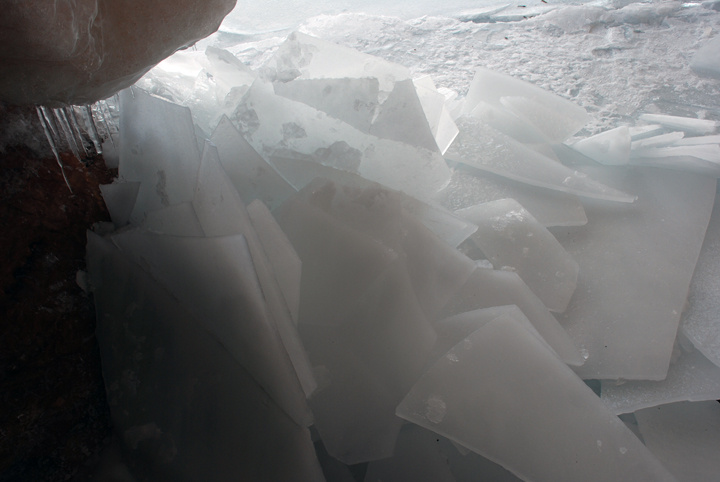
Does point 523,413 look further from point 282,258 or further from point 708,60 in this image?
point 708,60

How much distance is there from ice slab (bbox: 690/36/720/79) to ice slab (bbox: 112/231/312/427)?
229 centimetres

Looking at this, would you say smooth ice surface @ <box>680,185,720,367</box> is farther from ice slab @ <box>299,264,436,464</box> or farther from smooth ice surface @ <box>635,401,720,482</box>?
ice slab @ <box>299,264,436,464</box>

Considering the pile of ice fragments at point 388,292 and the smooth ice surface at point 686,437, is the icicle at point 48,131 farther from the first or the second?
the smooth ice surface at point 686,437

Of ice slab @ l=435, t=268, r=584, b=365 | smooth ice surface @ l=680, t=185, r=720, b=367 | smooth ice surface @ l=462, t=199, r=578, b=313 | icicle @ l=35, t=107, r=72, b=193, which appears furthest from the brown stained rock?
smooth ice surface @ l=680, t=185, r=720, b=367

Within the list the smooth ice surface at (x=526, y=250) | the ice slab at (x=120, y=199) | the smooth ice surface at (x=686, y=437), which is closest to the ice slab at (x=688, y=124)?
the smooth ice surface at (x=526, y=250)

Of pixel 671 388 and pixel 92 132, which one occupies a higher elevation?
pixel 92 132

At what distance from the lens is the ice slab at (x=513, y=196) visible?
3.80 feet

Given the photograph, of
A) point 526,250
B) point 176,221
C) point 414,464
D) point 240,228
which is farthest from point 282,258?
point 526,250

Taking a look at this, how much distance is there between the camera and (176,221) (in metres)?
0.72

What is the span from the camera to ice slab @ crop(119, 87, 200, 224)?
2.69 feet

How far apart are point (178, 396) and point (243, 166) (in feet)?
1.87

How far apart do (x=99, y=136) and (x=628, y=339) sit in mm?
1204

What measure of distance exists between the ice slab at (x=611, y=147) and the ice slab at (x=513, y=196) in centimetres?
27

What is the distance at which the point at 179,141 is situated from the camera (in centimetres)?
87
